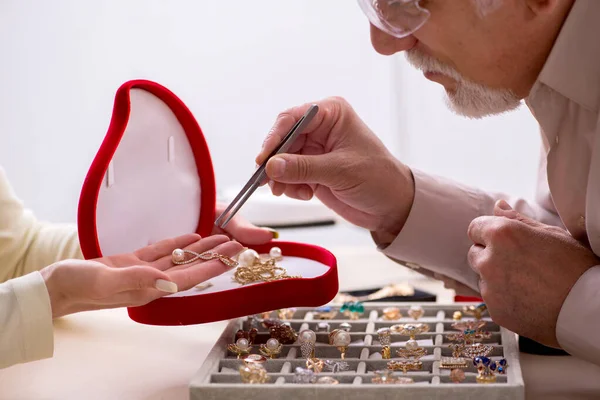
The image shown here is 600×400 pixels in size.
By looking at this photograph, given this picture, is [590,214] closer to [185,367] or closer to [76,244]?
[185,367]

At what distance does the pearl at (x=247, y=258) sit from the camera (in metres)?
1.17

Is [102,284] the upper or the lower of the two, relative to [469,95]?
lower

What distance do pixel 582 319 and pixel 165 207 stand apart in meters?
0.61

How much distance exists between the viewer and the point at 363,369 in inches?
37.6

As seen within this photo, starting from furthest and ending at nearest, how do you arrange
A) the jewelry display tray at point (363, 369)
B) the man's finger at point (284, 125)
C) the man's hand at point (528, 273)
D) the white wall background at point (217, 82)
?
the white wall background at point (217, 82)
the man's finger at point (284, 125)
the man's hand at point (528, 273)
the jewelry display tray at point (363, 369)

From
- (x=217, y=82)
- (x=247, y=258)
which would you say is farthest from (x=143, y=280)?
(x=217, y=82)

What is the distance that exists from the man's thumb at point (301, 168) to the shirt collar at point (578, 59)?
34 cm

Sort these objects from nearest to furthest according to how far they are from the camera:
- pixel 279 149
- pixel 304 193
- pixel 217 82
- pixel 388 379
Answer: pixel 388 379 < pixel 279 149 < pixel 304 193 < pixel 217 82

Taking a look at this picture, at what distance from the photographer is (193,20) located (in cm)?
334

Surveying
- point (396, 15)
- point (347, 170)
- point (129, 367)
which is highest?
point (396, 15)

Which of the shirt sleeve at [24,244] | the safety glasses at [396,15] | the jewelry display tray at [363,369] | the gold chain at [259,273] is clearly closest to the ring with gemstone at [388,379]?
the jewelry display tray at [363,369]

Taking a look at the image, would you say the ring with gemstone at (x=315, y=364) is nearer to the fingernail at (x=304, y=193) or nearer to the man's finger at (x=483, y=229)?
the man's finger at (x=483, y=229)

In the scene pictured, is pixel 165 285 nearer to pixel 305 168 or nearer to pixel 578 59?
pixel 305 168

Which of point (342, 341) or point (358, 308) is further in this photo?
point (358, 308)
